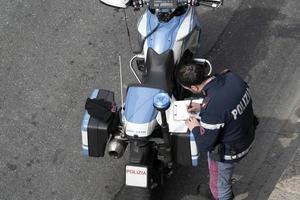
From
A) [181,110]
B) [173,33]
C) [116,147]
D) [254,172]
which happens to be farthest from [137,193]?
[173,33]

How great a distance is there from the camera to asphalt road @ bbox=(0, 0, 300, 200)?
286 inches

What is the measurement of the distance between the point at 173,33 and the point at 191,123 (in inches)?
55.6

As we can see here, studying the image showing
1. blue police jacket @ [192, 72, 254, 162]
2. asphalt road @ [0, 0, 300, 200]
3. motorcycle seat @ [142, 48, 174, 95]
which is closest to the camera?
blue police jacket @ [192, 72, 254, 162]

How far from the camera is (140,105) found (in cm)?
634

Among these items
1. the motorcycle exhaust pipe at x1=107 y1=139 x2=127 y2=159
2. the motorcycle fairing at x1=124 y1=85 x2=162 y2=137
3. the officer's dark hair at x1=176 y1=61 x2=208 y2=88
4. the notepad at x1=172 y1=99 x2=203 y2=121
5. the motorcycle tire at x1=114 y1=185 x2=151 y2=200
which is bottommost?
the motorcycle tire at x1=114 y1=185 x2=151 y2=200

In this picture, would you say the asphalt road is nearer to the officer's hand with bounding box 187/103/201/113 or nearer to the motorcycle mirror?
the officer's hand with bounding box 187/103/201/113

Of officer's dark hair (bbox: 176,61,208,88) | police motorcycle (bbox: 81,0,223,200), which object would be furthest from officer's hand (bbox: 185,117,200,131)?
officer's dark hair (bbox: 176,61,208,88)

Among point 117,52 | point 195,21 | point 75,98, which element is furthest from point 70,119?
point 195,21

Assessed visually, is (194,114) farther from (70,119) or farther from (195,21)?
(70,119)

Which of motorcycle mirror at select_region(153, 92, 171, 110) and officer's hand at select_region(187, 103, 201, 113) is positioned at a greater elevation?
motorcycle mirror at select_region(153, 92, 171, 110)

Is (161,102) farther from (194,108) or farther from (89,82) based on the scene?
(89,82)

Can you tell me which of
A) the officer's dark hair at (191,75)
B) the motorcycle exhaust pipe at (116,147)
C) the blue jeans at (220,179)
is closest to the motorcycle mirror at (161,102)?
the officer's dark hair at (191,75)

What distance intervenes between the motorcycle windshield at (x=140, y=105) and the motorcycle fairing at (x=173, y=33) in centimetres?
66

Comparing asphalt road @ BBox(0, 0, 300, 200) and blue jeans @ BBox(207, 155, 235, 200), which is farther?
asphalt road @ BBox(0, 0, 300, 200)
